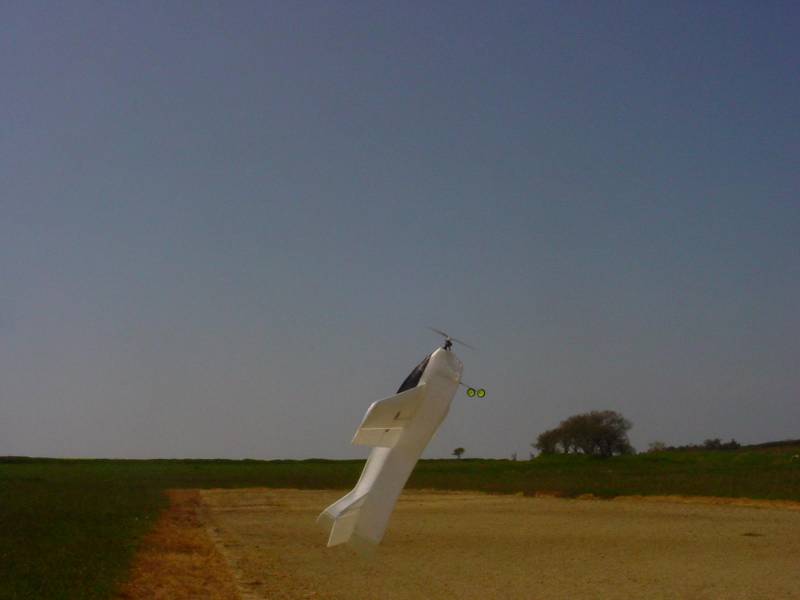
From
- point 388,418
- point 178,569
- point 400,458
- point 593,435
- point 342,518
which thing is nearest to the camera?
point 388,418

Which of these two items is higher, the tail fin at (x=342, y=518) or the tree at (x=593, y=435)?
the tree at (x=593, y=435)

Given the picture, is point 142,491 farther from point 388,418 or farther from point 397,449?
point 388,418

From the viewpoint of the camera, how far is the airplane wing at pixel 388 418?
24.9 ft

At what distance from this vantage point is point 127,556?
21.3m

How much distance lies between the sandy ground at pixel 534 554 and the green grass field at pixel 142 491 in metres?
2.96

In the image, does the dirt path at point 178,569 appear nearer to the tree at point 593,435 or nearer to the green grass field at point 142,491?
the green grass field at point 142,491

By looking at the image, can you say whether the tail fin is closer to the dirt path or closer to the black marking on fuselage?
the black marking on fuselage

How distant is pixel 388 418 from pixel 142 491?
1809 inches

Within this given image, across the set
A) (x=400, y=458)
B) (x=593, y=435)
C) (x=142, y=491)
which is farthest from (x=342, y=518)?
(x=593, y=435)

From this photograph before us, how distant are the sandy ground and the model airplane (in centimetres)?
996

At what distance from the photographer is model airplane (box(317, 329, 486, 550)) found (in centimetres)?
807

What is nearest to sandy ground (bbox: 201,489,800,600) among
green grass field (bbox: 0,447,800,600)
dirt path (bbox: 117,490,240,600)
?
dirt path (bbox: 117,490,240,600)

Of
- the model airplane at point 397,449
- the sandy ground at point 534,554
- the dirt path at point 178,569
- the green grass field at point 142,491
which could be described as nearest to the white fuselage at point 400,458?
the model airplane at point 397,449

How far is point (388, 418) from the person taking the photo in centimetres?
786
